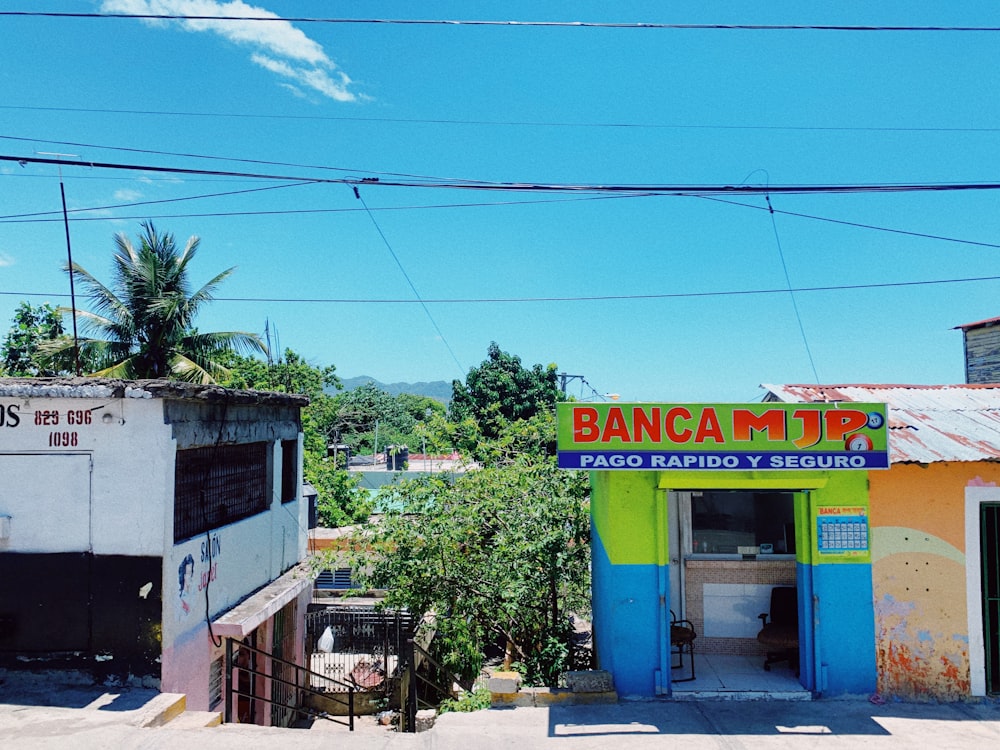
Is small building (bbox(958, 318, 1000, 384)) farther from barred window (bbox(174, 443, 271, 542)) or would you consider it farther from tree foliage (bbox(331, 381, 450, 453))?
tree foliage (bbox(331, 381, 450, 453))

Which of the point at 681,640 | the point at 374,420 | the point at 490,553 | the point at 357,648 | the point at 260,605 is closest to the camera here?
the point at 681,640

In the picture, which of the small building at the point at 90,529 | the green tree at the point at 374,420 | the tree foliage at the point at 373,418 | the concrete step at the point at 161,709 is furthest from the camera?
→ the green tree at the point at 374,420

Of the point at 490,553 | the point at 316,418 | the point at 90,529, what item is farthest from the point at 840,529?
the point at 316,418

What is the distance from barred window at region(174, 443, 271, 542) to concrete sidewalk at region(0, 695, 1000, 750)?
2.24m

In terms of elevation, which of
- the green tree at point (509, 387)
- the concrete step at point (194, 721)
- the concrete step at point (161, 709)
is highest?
the green tree at point (509, 387)

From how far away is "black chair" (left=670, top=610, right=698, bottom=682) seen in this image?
8.07m

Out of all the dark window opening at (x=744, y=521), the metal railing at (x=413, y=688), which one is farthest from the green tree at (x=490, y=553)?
the dark window opening at (x=744, y=521)

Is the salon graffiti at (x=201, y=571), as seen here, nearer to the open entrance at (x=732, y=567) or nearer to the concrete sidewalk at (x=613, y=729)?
the concrete sidewalk at (x=613, y=729)

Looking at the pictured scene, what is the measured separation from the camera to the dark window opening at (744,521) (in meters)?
8.63

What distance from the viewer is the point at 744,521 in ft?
28.5

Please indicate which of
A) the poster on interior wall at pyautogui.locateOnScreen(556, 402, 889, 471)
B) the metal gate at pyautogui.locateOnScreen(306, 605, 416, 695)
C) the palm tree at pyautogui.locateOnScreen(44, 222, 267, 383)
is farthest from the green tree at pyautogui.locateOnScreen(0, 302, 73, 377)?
the poster on interior wall at pyautogui.locateOnScreen(556, 402, 889, 471)

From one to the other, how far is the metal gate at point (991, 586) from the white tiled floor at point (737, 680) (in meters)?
2.02

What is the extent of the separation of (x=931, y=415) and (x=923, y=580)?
2204 mm

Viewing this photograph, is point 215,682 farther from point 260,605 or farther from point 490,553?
point 490,553
